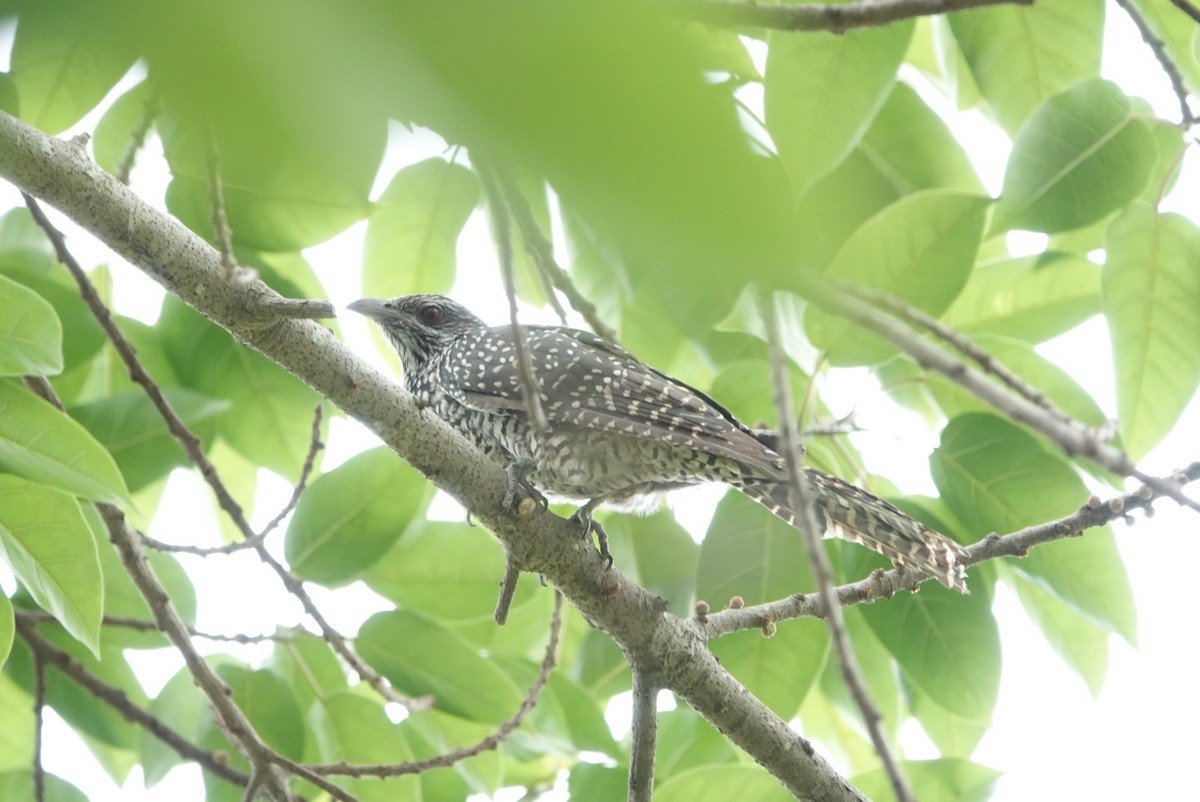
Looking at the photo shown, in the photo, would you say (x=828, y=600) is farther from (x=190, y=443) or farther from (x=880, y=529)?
(x=190, y=443)

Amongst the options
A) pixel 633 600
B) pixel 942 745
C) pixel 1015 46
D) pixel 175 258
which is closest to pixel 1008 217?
pixel 1015 46

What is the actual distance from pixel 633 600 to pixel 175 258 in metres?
1.31

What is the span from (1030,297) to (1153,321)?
536 mm

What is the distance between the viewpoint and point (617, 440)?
3.54m

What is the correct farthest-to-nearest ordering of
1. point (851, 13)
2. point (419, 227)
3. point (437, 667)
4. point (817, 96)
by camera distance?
point (419, 227)
point (437, 667)
point (817, 96)
point (851, 13)

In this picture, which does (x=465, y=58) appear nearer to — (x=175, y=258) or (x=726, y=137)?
(x=726, y=137)

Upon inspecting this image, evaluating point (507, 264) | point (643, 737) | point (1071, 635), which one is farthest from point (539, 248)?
point (1071, 635)

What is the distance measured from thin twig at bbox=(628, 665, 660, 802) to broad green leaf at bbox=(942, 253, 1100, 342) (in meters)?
1.33

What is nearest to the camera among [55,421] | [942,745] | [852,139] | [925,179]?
[852,139]

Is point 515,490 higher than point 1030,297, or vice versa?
point 1030,297

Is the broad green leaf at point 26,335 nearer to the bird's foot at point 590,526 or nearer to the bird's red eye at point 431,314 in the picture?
the bird's foot at point 590,526

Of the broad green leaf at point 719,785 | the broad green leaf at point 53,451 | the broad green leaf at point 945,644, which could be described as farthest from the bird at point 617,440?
the broad green leaf at point 53,451

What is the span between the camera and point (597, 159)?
1.20 feet

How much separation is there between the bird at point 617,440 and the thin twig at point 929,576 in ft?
0.17
